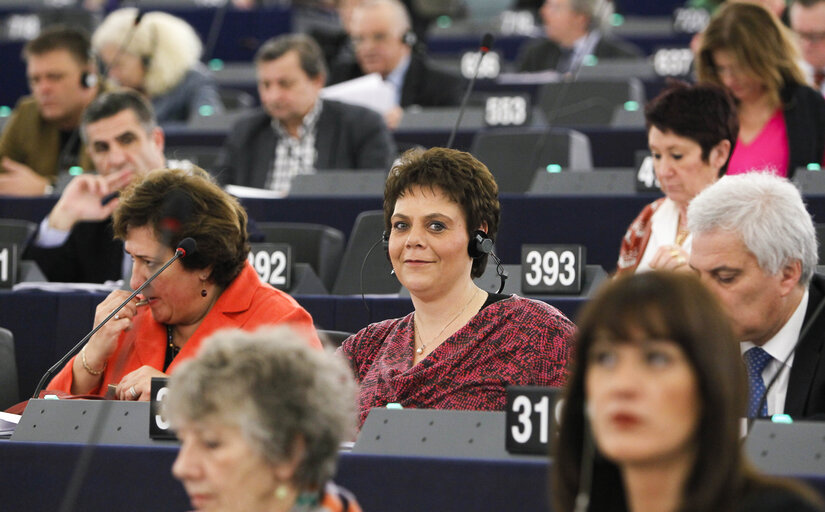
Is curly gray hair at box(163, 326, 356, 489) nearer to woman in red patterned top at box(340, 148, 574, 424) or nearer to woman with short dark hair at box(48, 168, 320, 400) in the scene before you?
woman in red patterned top at box(340, 148, 574, 424)

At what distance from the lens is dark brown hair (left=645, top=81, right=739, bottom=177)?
3418mm

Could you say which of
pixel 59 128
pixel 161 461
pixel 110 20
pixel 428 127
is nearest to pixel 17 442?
pixel 161 461

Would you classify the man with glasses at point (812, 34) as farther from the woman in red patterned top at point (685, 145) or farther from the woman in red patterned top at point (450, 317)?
the woman in red patterned top at point (450, 317)

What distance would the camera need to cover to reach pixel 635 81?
21.5ft

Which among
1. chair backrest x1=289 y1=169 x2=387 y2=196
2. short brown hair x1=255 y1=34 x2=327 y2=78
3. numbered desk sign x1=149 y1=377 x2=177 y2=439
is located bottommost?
numbered desk sign x1=149 y1=377 x2=177 y2=439

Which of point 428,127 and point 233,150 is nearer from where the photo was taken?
point 233,150

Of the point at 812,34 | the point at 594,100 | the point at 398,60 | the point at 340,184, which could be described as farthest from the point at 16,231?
the point at 812,34

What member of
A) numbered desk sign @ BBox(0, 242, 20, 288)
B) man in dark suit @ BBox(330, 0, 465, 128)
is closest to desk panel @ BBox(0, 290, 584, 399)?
numbered desk sign @ BBox(0, 242, 20, 288)

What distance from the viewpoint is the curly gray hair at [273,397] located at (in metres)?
1.65

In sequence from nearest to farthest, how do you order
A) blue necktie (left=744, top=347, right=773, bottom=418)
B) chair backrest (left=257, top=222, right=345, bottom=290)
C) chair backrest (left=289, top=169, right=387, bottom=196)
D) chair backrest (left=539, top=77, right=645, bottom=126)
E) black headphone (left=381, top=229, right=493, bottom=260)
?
blue necktie (left=744, top=347, right=773, bottom=418) → black headphone (left=381, top=229, right=493, bottom=260) → chair backrest (left=257, top=222, right=345, bottom=290) → chair backrest (left=289, top=169, right=387, bottom=196) → chair backrest (left=539, top=77, right=645, bottom=126)

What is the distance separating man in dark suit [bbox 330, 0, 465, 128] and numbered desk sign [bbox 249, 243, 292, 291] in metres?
2.81

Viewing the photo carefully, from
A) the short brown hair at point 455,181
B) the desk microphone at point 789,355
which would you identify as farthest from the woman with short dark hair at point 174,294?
the desk microphone at point 789,355

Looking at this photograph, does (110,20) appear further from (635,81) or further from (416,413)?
(416,413)

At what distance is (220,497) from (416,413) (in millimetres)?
774
